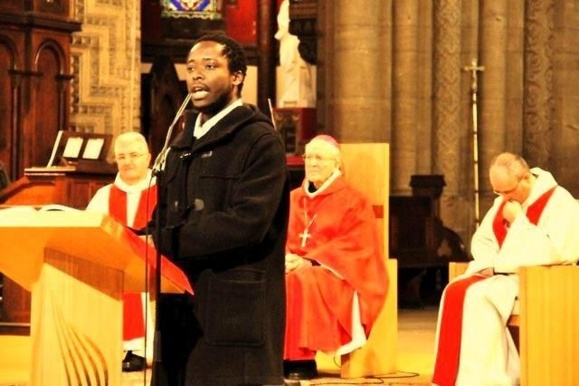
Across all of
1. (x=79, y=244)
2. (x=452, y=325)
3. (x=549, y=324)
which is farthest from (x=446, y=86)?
(x=79, y=244)

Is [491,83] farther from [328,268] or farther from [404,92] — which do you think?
[328,268]

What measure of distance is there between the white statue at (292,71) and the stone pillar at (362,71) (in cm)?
130

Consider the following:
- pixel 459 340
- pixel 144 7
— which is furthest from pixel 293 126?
pixel 459 340

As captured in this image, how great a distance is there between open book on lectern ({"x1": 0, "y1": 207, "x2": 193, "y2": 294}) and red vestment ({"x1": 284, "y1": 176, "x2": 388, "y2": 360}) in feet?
14.3

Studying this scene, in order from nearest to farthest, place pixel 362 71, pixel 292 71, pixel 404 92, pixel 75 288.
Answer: pixel 75 288
pixel 362 71
pixel 404 92
pixel 292 71

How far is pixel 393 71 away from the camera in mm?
14516

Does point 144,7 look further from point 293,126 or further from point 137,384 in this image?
point 137,384

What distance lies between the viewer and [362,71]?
1425 cm

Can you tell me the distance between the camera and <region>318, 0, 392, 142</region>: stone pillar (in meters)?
14.2

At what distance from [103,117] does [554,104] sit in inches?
207

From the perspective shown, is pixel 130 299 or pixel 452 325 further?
pixel 130 299

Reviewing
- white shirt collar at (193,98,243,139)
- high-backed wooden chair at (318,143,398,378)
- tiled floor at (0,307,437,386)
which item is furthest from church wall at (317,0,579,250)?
A: white shirt collar at (193,98,243,139)

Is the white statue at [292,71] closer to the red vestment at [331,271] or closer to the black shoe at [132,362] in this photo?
the red vestment at [331,271]

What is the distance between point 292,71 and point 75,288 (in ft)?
39.0
